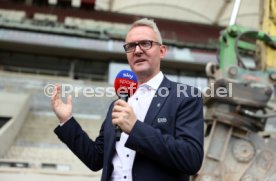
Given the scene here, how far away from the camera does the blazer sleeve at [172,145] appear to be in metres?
2.02

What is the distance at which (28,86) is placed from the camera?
18.3 m

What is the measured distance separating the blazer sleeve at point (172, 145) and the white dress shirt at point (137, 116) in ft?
0.47

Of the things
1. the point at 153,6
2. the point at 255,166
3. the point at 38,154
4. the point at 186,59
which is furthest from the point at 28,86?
the point at 153,6

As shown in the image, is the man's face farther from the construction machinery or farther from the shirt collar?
the construction machinery

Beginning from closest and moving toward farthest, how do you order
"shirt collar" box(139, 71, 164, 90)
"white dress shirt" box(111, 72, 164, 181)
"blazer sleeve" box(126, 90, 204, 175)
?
"blazer sleeve" box(126, 90, 204, 175), "white dress shirt" box(111, 72, 164, 181), "shirt collar" box(139, 71, 164, 90)

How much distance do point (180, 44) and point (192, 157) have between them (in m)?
24.1

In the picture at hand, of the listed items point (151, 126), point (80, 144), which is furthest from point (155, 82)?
point (80, 144)

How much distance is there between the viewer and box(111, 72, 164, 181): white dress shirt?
2207mm

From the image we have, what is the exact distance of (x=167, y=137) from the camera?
2068mm

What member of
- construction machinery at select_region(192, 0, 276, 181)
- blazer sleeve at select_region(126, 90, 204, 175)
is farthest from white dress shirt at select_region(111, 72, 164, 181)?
construction machinery at select_region(192, 0, 276, 181)

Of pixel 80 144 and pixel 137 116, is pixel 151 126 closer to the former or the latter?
pixel 137 116

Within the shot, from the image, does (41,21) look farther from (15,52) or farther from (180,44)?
(180,44)

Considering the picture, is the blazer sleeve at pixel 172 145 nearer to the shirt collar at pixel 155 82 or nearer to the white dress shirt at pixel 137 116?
the white dress shirt at pixel 137 116

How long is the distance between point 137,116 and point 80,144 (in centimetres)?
46
